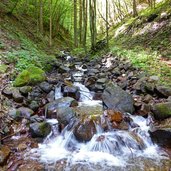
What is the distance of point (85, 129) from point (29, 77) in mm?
3462

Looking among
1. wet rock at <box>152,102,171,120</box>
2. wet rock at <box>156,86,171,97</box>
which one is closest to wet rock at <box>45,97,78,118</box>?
wet rock at <box>152,102,171,120</box>

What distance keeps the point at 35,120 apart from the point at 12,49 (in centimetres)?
560

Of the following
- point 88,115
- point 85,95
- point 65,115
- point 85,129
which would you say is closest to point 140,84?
point 85,95

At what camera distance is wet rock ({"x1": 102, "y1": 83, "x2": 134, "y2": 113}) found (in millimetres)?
7754

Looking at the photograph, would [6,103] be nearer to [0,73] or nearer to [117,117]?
[0,73]

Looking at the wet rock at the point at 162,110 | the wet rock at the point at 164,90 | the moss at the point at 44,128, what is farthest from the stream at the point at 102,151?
the wet rock at the point at 164,90

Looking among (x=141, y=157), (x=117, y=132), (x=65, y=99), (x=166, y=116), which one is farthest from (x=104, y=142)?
(x=65, y=99)

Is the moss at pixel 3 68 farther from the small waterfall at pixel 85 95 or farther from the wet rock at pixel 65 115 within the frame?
the wet rock at pixel 65 115

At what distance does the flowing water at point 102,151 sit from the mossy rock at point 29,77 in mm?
2365

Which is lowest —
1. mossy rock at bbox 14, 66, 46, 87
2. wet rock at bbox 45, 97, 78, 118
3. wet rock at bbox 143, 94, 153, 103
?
wet rock at bbox 45, 97, 78, 118

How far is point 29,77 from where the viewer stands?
30.0ft

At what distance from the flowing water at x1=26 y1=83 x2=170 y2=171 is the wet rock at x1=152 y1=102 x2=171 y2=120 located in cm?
42

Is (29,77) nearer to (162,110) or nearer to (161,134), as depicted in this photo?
(162,110)

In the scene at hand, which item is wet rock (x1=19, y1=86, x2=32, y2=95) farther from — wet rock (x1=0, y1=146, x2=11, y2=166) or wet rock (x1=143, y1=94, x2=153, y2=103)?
wet rock (x1=143, y1=94, x2=153, y2=103)
